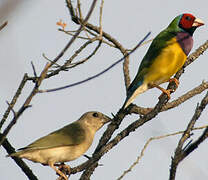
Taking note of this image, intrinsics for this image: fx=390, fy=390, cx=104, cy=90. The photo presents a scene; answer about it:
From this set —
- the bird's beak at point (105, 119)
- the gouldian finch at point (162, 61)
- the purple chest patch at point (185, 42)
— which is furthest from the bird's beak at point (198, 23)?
the bird's beak at point (105, 119)

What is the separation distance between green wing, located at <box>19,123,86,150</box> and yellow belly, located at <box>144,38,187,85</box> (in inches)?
53.8

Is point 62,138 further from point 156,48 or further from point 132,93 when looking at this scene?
point 156,48

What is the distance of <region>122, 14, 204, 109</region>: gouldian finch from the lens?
5969 millimetres

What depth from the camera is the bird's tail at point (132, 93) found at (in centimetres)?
543

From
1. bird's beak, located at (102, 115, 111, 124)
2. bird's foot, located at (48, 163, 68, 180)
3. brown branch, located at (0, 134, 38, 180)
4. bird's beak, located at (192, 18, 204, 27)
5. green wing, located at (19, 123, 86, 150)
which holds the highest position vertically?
bird's beak, located at (192, 18, 204, 27)

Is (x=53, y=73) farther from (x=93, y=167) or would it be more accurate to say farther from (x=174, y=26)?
(x=174, y=26)

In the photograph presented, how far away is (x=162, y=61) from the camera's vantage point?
20.2 ft

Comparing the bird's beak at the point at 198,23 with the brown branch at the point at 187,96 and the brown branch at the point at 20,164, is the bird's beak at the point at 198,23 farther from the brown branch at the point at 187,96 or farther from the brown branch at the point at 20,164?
the brown branch at the point at 20,164

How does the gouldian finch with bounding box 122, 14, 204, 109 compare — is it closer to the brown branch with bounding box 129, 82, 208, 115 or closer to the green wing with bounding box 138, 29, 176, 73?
the green wing with bounding box 138, 29, 176, 73

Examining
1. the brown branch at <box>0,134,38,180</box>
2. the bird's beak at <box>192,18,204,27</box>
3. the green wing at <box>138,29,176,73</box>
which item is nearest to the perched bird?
the brown branch at <box>0,134,38,180</box>

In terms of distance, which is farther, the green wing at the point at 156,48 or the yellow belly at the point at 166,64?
the green wing at the point at 156,48

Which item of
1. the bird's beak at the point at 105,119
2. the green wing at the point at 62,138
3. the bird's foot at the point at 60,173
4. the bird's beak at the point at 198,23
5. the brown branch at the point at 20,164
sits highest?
the bird's beak at the point at 198,23

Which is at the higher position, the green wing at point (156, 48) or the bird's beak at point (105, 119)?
the green wing at point (156, 48)

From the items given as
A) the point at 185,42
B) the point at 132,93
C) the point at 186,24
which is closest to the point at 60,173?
the point at 132,93
